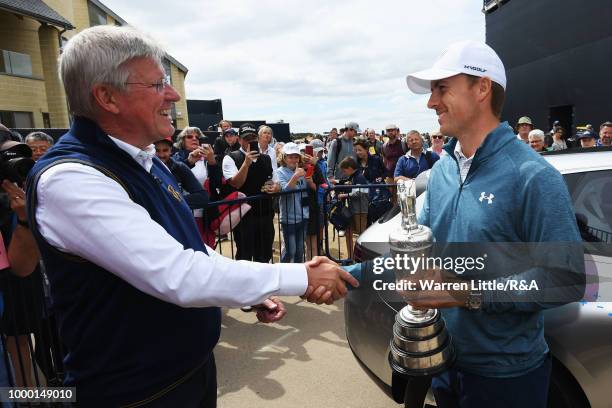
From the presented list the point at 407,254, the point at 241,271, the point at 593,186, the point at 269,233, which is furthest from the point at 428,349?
the point at 269,233

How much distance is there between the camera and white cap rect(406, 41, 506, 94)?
5.29ft

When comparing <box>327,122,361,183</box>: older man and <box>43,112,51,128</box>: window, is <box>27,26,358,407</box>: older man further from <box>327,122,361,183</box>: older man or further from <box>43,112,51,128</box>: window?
<box>43,112,51,128</box>: window

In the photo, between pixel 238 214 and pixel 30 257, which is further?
pixel 238 214

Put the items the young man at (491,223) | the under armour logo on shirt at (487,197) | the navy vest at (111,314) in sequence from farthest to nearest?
1. the under armour logo on shirt at (487,197)
2. the young man at (491,223)
3. the navy vest at (111,314)

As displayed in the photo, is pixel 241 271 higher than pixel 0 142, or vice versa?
pixel 0 142

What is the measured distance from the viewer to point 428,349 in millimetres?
1509

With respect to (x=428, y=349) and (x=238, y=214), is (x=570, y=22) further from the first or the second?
(x=428, y=349)

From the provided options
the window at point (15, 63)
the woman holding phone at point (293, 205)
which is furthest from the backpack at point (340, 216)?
the window at point (15, 63)

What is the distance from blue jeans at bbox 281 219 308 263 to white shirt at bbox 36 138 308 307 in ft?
13.5

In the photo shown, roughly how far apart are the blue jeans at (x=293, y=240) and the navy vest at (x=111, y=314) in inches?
157

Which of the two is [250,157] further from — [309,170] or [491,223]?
[491,223]

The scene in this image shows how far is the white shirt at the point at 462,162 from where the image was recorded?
1715 mm

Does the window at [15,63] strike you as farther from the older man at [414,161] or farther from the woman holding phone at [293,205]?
the older man at [414,161]

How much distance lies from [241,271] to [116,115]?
702 mm
